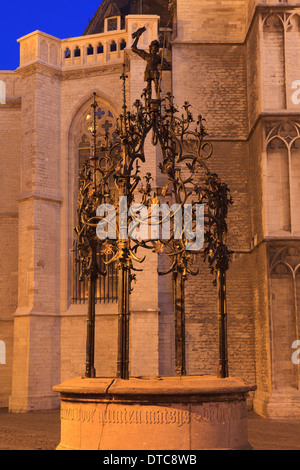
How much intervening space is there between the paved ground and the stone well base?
74.6 inches

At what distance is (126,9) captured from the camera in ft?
76.0

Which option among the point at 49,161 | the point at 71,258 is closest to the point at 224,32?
the point at 49,161

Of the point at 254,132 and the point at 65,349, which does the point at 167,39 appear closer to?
the point at 254,132

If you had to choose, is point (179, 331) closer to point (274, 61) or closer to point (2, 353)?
point (274, 61)

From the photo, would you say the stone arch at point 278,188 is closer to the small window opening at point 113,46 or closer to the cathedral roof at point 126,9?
the small window opening at point 113,46

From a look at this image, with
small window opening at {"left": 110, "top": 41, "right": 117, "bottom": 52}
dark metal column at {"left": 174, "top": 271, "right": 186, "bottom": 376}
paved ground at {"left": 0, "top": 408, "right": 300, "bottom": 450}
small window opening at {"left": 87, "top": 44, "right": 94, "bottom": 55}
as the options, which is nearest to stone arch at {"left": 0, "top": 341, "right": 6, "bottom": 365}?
paved ground at {"left": 0, "top": 408, "right": 300, "bottom": 450}

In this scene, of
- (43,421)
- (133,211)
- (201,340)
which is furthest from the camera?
(201,340)

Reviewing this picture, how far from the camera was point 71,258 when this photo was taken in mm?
16031

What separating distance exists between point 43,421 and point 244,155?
7.49 meters

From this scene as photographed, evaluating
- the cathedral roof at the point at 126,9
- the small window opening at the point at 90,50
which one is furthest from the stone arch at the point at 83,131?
the cathedral roof at the point at 126,9

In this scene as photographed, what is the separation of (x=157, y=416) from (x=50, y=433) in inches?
186

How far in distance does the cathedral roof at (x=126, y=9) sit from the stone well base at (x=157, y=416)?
1724cm

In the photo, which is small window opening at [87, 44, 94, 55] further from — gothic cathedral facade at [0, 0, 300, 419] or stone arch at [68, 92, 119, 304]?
stone arch at [68, 92, 119, 304]

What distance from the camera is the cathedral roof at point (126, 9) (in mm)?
22016
